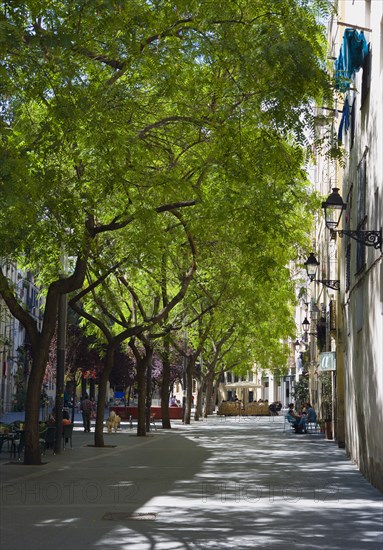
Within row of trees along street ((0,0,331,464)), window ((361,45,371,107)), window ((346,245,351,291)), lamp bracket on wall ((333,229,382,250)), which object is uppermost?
window ((361,45,371,107))

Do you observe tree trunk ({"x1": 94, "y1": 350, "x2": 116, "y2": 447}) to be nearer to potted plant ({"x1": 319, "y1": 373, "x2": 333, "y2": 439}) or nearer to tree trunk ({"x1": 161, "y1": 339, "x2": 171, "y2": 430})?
potted plant ({"x1": 319, "y1": 373, "x2": 333, "y2": 439})

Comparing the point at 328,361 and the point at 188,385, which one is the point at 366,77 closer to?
the point at 328,361

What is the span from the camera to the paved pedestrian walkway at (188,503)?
11.1 metres

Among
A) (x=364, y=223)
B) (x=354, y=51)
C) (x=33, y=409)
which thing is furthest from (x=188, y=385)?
(x=354, y=51)

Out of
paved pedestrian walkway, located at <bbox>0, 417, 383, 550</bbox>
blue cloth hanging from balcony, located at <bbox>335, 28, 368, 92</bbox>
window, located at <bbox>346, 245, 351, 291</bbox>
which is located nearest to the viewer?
paved pedestrian walkway, located at <bbox>0, 417, 383, 550</bbox>

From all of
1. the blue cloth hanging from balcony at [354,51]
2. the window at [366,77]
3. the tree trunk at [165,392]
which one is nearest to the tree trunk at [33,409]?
the blue cloth hanging from balcony at [354,51]

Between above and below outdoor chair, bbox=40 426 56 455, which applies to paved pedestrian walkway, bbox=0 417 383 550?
below

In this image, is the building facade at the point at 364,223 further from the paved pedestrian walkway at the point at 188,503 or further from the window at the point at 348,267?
the paved pedestrian walkway at the point at 188,503

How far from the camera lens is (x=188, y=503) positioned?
48.4 ft

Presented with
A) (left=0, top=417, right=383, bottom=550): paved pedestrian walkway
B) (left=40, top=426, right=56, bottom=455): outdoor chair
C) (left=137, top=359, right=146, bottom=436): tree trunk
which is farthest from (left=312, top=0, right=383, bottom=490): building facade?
(left=137, top=359, right=146, bottom=436): tree trunk

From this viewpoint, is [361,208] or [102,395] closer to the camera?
[361,208]

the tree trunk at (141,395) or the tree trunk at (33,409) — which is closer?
the tree trunk at (33,409)

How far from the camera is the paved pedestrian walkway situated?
36.6 feet

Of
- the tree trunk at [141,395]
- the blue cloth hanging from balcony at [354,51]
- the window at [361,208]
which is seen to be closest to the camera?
the blue cloth hanging from balcony at [354,51]
